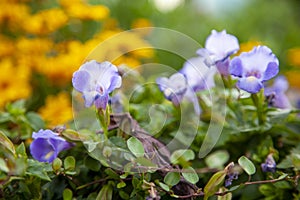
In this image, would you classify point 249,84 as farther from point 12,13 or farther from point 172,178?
point 12,13

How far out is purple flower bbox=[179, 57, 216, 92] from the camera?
37.5 inches

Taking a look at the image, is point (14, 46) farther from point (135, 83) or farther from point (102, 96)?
point (102, 96)

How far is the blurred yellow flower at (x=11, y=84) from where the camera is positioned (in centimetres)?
133

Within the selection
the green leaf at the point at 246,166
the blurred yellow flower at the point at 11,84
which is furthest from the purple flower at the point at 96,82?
the blurred yellow flower at the point at 11,84

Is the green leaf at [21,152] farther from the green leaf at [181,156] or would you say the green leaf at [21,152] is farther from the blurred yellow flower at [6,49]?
the blurred yellow flower at [6,49]

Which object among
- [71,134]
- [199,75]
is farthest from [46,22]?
[71,134]

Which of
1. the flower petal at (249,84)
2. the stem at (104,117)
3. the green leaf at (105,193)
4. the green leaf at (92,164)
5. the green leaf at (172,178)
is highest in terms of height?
the flower petal at (249,84)

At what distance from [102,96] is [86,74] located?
4 centimetres

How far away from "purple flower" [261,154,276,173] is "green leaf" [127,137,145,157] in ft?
0.70

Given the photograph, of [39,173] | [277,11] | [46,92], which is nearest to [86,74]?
[39,173]

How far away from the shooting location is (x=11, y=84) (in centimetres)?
137

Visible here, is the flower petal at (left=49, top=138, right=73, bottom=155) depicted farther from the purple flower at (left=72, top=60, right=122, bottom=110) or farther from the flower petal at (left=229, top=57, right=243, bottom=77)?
the flower petal at (left=229, top=57, right=243, bottom=77)

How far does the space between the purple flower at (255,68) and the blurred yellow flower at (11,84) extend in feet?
2.40

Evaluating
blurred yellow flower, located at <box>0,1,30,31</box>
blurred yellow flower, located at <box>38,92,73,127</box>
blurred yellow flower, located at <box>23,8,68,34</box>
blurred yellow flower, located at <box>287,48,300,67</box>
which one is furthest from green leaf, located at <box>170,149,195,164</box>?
blurred yellow flower, located at <box>287,48,300,67</box>
